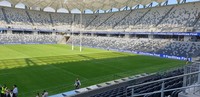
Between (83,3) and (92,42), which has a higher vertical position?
(83,3)

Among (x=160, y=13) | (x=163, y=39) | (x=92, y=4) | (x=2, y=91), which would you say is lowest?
(x=2, y=91)

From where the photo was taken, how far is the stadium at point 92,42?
20.2 metres

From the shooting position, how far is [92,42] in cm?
6425

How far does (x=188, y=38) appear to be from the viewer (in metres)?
43.5

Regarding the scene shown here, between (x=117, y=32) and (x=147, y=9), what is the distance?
1211cm

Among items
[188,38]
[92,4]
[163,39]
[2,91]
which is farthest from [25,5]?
[2,91]

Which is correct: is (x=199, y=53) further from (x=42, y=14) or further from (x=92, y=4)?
(x=42, y=14)

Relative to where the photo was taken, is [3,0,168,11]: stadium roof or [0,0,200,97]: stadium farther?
[3,0,168,11]: stadium roof

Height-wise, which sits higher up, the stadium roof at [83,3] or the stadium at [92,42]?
the stadium roof at [83,3]

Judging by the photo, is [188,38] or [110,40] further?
[110,40]

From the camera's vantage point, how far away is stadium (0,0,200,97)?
20.2 metres

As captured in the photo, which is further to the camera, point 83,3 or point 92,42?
point 83,3

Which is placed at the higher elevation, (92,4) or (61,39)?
(92,4)

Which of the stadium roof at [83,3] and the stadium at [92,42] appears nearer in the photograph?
the stadium at [92,42]
